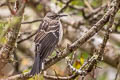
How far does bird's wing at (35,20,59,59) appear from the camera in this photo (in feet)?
19.0

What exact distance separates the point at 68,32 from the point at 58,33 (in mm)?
1976

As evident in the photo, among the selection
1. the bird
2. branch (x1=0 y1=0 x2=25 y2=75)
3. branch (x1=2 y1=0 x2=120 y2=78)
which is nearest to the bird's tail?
the bird

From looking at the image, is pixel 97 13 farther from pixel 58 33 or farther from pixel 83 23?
pixel 58 33

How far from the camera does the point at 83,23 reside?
8.34 meters

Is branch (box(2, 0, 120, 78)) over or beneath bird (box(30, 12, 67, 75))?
over

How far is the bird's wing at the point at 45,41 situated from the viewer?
227 inches

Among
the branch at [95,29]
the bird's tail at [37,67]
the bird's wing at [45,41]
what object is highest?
the branch at [95,29]

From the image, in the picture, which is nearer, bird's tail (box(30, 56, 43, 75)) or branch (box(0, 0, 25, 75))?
branch (box(0, 0, 25, 75))

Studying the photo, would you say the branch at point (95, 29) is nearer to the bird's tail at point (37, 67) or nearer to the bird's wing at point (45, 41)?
the bird's tail at point (37, 67)

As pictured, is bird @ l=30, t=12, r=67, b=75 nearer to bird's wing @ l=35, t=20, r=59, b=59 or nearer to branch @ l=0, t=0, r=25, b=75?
bird's wing @ l=35, t=20, r=59, b=59

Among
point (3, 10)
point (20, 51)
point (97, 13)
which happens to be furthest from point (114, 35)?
point (3, 10)

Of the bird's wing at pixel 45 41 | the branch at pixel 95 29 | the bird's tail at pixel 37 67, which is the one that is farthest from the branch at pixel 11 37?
the bird's wing at pixel 45 41

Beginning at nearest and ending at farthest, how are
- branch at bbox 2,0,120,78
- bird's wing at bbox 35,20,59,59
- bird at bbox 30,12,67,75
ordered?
1. branch at bbox 2,0,120,78
2. bird at bbox 30,12,67,75
3. bird's wing at bbox 35,20,59,59

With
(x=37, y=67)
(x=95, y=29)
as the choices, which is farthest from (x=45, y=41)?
(x=95, y=29)
